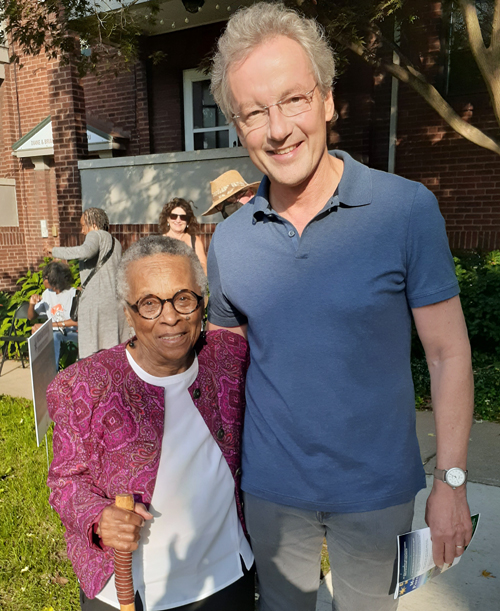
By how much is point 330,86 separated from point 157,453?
49.8 inches

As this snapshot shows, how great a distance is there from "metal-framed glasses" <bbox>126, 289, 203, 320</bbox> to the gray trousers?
657 mm

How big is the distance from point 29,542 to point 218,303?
2.48 m

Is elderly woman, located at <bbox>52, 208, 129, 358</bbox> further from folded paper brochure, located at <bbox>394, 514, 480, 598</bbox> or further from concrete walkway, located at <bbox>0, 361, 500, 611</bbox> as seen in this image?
folded paper brochure, located at <bbox>394, 514, 480, 598</bbox>

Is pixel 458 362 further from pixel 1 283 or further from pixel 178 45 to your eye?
pixel 1 283

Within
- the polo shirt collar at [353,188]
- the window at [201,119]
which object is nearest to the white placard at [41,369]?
the polo shirt collar at [353,188]

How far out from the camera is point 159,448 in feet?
5.55

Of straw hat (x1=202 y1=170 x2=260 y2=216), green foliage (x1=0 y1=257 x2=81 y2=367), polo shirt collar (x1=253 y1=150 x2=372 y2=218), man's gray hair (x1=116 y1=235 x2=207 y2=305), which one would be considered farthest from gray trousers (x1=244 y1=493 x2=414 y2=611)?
green foliage (x1=0 y1=257 x2=81 y2=367)

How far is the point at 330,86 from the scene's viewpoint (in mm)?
1690

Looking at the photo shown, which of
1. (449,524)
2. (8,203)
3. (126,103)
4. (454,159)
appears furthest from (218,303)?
(8,203)

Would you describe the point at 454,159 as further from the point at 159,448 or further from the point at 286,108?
the point at 159,448

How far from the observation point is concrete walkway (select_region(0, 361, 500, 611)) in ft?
9.05

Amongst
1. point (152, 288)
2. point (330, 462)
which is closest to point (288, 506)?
point (330, 462)

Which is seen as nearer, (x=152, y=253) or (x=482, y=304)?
(x=152, y=253)

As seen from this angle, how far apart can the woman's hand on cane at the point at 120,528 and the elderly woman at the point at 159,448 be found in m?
0.02
